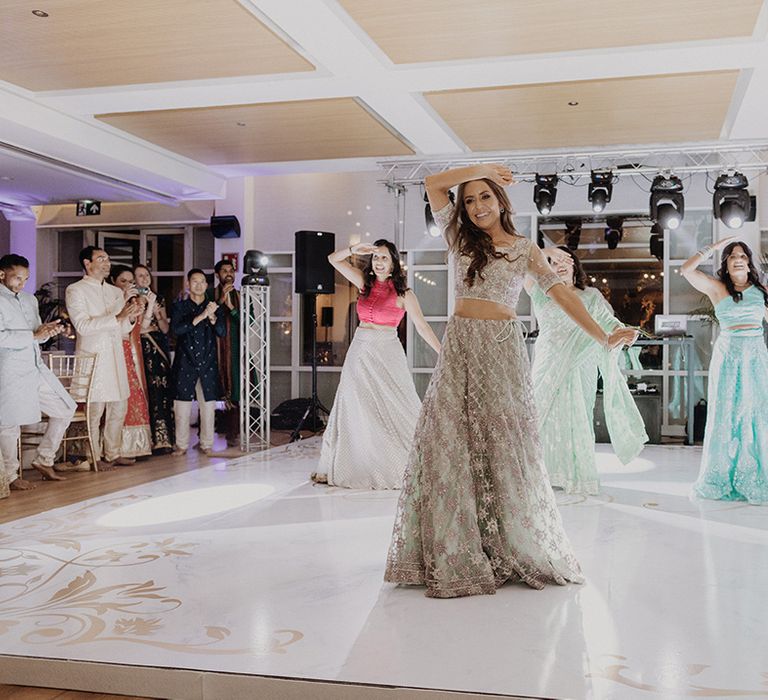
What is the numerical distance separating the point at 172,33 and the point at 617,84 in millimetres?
3084

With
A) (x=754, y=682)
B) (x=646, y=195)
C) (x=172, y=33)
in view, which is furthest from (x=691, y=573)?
(x=646, y=195)

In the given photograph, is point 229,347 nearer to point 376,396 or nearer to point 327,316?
point 327,316

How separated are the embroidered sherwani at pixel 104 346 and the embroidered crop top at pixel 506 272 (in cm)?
406

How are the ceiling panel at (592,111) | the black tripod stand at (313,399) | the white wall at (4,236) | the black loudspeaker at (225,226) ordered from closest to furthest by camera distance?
the ceiling panel at (592,111) → the black tripod stand at (313,399) → the black loudspeaker at (225,226) → the white wall at (4,236)

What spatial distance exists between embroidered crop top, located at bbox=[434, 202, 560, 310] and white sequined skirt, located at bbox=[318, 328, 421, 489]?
92.5 inches

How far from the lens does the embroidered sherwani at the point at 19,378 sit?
5555mm

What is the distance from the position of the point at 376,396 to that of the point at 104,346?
244 centimetres

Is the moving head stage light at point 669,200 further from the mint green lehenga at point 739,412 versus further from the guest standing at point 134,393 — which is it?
the guest standing at point 134,393

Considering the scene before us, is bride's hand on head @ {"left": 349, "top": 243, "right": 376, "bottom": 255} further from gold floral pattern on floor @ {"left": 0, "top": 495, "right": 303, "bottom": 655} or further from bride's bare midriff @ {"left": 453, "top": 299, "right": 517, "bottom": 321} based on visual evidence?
gold floral pattern on floor @ {"left": 0, "top": 495, "right": 303, "bottom": 655}

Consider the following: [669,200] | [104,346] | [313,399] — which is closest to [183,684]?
[104,346]

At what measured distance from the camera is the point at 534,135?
739 centimetres

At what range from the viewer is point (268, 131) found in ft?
23.7

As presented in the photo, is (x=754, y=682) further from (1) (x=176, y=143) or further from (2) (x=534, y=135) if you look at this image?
(1) (x=176, y=143)

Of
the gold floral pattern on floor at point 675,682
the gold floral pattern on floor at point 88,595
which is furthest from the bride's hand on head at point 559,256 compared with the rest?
the gold floral pattern on floor at point 675,682
